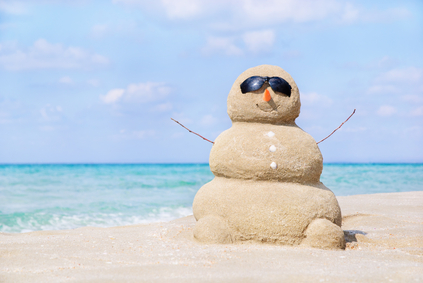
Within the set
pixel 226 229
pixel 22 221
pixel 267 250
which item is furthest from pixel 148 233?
pixel 22 221

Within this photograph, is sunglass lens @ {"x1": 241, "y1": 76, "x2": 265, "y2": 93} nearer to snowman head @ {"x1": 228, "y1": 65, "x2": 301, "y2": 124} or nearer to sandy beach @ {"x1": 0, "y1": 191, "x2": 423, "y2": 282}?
snowman head @ {"x1": 228, "y1": 65, "x2": 301, "y2": 124}

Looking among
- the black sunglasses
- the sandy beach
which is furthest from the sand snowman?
the sandy beach

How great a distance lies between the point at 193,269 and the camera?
3861 mm

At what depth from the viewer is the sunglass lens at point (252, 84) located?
5281mm

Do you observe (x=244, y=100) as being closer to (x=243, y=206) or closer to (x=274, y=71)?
(x=274, y=71)

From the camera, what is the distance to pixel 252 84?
5.30 metres

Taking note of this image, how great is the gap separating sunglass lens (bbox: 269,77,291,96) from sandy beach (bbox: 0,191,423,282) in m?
2.11

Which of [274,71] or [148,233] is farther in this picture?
[148,233]

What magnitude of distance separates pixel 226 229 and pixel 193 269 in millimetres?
1130

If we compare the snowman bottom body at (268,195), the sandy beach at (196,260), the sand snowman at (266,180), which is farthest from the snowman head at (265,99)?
the sandy beach at (196,260)

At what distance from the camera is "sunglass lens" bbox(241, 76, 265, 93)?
208 inches

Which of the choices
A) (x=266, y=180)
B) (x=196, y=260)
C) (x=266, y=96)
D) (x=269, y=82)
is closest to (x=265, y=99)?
(x=266, y=96)

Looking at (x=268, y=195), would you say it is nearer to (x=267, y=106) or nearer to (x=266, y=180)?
(x=266, y=180)

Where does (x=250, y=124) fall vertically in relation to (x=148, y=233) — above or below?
above
